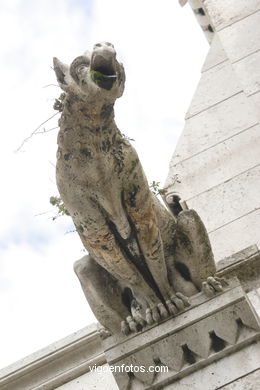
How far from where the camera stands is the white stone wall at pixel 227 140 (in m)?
6.95

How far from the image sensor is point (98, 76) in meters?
4.45

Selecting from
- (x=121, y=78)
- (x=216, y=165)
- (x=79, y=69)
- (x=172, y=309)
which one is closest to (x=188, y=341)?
(x=172, y=309)

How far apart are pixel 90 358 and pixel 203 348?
1.95m

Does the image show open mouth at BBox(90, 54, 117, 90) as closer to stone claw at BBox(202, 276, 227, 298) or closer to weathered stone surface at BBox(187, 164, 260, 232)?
stone claw at BBox(202, 276, 227, 298)

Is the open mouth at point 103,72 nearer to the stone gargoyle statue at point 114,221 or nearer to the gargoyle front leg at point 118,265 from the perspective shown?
the stone gargoyle statue at point 114,221

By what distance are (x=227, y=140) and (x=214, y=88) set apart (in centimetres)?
75

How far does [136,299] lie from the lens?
5066mm

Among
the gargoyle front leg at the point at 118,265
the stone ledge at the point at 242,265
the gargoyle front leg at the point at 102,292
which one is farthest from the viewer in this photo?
the stone ledge at the point at 242,265

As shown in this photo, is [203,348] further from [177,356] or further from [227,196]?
[227,196]

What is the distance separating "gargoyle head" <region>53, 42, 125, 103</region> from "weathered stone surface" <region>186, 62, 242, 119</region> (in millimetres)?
3384

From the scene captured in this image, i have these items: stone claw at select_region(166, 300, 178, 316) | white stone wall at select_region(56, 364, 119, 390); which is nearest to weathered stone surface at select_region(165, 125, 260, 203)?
white stone wall at select_region(56, 364, 119, 390)

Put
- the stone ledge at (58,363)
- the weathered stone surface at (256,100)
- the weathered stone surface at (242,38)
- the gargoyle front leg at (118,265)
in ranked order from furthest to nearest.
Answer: the weathered stone surface at (242,38) < the weathered stone surface at (256,100) < the stone ledge at (58,363) < the gargoyle front leg at (118,265)

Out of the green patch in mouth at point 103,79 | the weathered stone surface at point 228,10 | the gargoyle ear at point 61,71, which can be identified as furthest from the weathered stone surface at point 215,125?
the green patch in mouth at point 103,79

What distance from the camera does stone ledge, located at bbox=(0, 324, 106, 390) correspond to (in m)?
6.50
